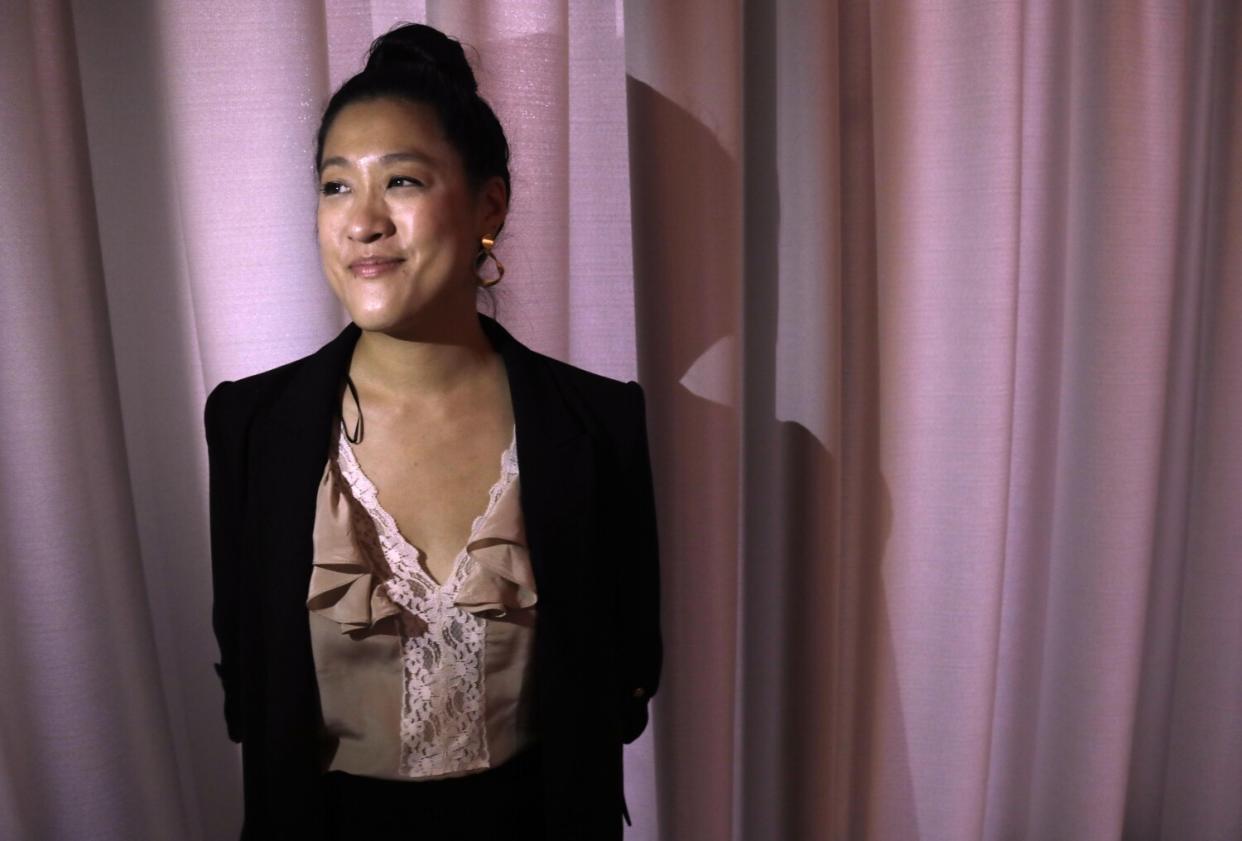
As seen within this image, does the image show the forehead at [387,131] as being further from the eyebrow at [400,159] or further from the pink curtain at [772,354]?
the pink curtain at [772,354]

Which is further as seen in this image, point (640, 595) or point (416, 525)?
point (640, 595)

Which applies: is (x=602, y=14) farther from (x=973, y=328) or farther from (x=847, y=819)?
(x=847, y=819)

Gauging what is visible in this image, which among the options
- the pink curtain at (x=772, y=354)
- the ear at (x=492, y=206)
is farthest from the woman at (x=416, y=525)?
the pink curtain at (x=772, y=354)

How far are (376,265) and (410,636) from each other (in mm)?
371

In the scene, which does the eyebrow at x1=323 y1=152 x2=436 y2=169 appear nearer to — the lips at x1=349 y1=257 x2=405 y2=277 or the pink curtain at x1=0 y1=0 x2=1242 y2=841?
the lips at x1=349 y1=257 x2=405 y2=277

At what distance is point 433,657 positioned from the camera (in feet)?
2.99

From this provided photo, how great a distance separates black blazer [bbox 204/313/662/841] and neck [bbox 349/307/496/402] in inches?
1.2

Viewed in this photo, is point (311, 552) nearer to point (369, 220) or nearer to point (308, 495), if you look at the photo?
point (308, 495)

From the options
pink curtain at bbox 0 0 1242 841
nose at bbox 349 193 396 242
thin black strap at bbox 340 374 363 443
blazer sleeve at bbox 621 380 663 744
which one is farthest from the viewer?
pink curtain at bbox 0 0 1242 841

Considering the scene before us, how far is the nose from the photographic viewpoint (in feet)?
2.80

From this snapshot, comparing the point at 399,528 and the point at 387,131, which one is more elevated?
the point at 387,131

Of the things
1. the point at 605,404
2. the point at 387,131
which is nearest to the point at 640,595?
the point at 605,404

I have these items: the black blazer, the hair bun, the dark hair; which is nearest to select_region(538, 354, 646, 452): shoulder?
the black blazer

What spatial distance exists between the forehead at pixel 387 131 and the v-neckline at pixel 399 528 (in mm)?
285
